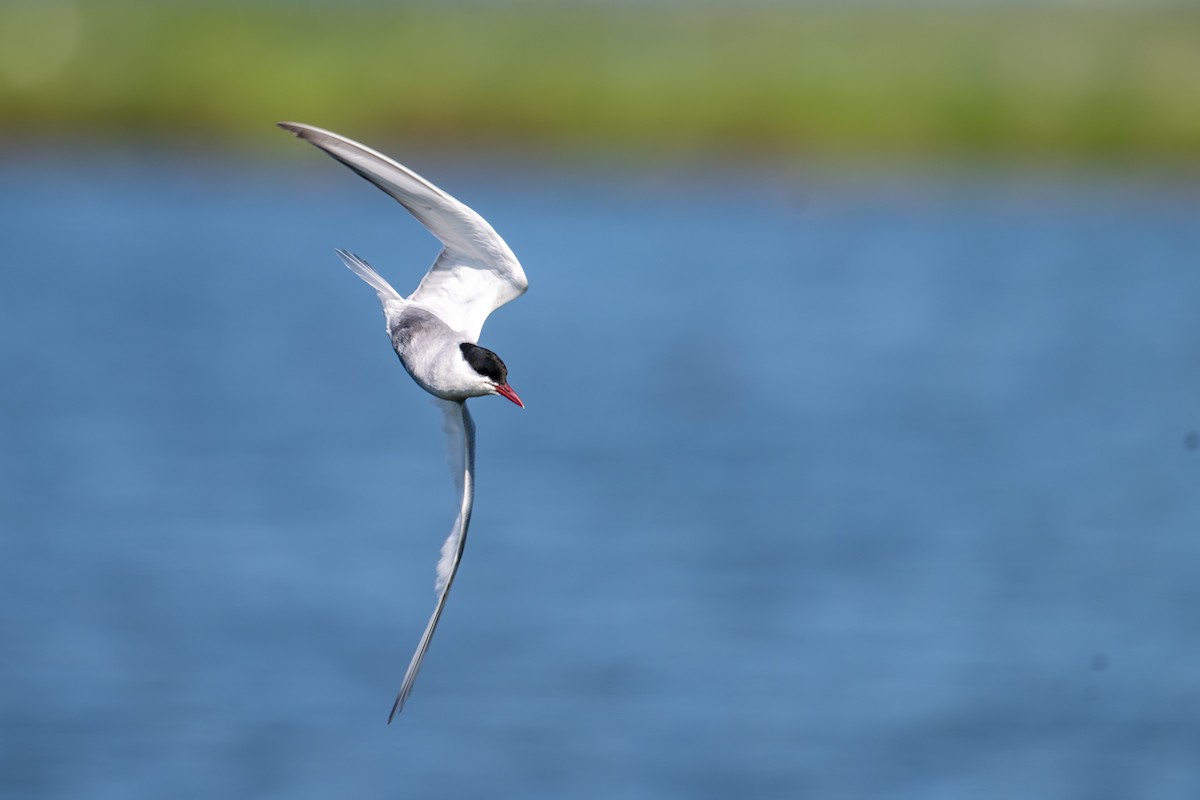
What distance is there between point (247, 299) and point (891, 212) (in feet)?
45.1

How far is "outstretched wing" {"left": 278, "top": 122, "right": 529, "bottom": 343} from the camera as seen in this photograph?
4703 millimetres

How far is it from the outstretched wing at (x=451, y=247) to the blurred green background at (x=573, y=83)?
2058cm

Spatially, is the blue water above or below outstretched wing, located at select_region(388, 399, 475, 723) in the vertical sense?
above

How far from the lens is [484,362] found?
16.1 feet

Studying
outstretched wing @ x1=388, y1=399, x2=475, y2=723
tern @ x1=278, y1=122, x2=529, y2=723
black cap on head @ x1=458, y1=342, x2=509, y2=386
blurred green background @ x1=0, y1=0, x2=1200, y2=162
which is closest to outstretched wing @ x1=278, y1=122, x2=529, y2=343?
tern @ x1=278, y1=122, x2=529, y2=723

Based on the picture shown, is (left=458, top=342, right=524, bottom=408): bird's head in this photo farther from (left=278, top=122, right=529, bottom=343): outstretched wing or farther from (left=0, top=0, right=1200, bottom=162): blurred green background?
(left=0, top=0, right=1200, bottom=162): blurred green background

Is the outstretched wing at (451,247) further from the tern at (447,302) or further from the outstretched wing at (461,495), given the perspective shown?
the outstretched wing at (461,495)

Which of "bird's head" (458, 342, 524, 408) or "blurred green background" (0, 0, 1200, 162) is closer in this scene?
"bird's head" (458, 342, 524, 408)

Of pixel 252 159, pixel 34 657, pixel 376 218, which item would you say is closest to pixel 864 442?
pixel 34 657

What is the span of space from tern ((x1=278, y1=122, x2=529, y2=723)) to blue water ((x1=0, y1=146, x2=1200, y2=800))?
493 cm

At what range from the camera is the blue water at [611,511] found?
1076 cm

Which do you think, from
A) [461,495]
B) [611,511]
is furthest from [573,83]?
[461,495]

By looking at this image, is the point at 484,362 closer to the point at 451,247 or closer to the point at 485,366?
the point at 485,366

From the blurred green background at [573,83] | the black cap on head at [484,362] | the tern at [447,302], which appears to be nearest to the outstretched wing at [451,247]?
the tern at [447,302]
